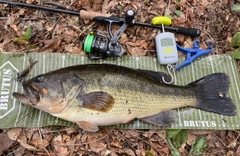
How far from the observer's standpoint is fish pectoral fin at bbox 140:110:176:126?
346 cm

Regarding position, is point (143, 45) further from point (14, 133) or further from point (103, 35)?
point (14, 133)

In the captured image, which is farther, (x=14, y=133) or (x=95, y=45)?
(x=95, y=45)

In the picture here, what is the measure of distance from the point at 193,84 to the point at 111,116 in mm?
1171

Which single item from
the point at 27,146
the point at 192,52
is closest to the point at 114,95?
the point at 27,146

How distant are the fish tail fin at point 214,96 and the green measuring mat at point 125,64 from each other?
239 millimetres

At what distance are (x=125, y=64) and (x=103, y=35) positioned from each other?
53cm

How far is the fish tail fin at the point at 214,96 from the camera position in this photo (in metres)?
3.46

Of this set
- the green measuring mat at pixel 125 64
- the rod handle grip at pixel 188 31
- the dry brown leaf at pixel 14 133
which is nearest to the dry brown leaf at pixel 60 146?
the green measuring mat at pixel 125 64

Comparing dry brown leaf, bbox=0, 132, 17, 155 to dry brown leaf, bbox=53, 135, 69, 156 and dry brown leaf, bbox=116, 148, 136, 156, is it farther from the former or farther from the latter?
dry brown leaf, bbox=116, 148, 136, 156

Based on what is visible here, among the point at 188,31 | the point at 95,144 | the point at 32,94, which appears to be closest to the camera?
the point at 32,94

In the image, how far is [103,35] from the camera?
149 inches

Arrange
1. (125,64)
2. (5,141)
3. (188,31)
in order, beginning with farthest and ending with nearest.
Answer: (188,31) → (125,64) → (5,141)

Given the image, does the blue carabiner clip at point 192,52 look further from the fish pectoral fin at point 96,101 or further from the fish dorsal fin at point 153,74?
the fish pectoral fin at point 96,101

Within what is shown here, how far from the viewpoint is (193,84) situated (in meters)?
3.51
